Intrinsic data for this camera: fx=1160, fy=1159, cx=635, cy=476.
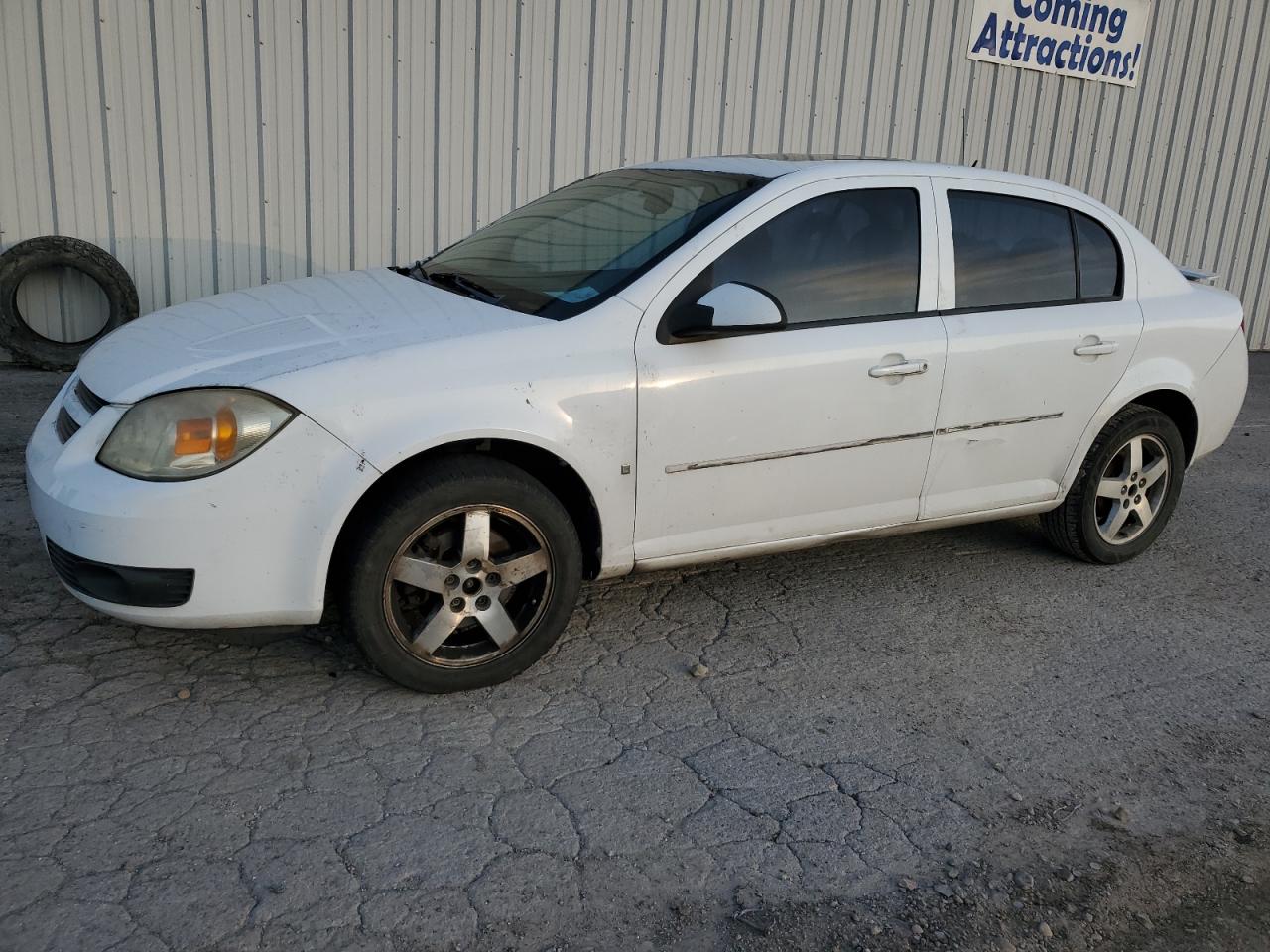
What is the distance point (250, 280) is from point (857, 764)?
5.75 meters

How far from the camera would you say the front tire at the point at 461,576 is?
3410mm

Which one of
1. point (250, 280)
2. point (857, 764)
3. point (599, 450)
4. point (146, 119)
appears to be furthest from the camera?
point (250, 280)

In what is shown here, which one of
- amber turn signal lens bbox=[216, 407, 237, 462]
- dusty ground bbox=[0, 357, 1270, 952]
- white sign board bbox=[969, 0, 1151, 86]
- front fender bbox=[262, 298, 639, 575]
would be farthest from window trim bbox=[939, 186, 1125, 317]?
white sign board bbox=[969, 0, 1151, 86]

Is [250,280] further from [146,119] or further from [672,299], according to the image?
[672,299]

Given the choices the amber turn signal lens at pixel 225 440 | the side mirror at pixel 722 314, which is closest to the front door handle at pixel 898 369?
the side mirror at pixel 722 314

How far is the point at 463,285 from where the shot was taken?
4.23 meters

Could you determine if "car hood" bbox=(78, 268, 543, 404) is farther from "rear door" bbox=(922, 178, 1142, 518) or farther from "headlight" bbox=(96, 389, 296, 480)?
"rear door" bbox=(922, 178, 1142, 518)

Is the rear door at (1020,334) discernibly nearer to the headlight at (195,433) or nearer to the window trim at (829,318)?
the window trim at (829,318)

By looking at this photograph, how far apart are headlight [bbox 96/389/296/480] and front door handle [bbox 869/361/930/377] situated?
79.2 inches

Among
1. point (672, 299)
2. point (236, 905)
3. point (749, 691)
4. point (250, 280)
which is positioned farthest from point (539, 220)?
point (250, 280)

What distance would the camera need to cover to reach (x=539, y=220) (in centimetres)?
464

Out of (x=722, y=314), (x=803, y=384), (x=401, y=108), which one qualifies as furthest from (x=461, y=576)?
(x=401, y=108)

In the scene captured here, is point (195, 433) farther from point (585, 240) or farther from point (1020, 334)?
point (1020, 334)

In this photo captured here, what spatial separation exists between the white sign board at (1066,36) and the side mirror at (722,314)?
687 centimetres
